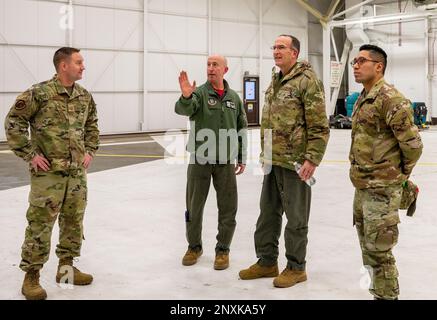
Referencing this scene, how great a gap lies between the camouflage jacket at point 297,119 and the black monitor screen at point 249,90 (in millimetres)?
21938

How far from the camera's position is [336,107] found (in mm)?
29719

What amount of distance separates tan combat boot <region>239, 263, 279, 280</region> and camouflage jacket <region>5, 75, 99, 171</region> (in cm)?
172

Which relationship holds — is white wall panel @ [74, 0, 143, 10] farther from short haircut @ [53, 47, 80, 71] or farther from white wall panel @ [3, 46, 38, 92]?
short haircut @ [53, 47, 80, 71]

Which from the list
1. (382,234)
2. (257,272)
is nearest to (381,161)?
(382,234)

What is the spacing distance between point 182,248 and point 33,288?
1934 mm

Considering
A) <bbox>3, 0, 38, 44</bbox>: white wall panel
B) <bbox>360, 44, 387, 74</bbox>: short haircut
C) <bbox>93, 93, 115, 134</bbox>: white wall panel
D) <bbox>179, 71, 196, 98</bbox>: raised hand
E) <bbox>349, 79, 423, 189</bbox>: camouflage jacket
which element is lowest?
<bbox>349, 79, 423, 189</bbox>: camouflage jacket

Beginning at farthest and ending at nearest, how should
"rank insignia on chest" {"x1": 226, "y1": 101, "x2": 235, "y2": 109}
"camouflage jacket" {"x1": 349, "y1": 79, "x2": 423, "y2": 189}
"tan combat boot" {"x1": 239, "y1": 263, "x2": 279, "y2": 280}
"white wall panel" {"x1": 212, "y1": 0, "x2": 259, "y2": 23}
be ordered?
"white wall panel" {"x1": 212, "y1": 0, "x2": 259, "y2": 23}
"rank insignia on chest" {"x1": 226, "y1": 101, "x2": 235, "y2": 109}
"tan combat boot" {"x1": 239, "y1": 263, "x2": 279, "y2": 280}
"camouflage jacket" {"x1": 349, "y1": 79, "x2": 423, "y2": 189}

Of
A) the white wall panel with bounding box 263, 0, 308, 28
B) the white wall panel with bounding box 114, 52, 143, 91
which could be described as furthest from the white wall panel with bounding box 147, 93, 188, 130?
the white wall panel with bounding box 263, 0, 308, 28

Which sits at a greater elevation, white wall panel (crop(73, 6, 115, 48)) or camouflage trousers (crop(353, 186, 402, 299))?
white wall panel (crop(73, 6, 115, 48))

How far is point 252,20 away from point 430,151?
13547 mm

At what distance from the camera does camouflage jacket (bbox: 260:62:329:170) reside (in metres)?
4.47

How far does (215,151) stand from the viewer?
16.8ft

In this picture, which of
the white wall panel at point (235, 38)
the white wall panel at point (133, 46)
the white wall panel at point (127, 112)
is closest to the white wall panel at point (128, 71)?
the white wall panel at point (133, 46)

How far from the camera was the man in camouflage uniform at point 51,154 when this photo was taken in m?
4.26
